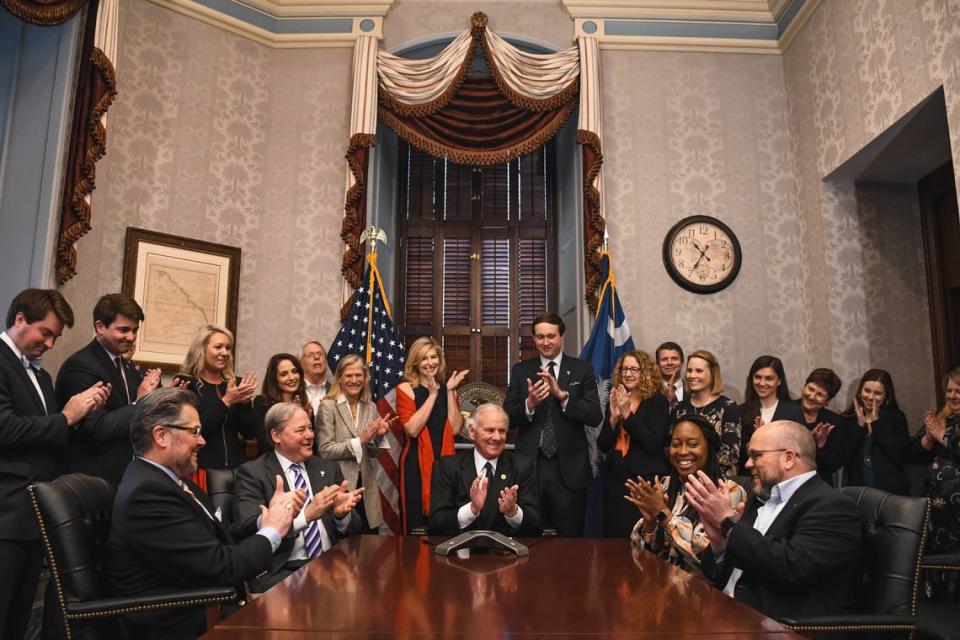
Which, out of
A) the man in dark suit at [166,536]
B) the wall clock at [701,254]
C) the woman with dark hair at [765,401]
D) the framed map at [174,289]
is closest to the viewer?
the man in dark suit at [166,536]

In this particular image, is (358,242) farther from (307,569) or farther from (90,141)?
(307,569)

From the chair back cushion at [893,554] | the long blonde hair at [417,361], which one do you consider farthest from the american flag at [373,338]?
the chair back cushion at [893,554]

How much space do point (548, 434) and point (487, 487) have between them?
1124mm

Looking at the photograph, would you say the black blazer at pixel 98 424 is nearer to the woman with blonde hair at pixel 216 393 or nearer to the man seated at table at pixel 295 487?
the woman with blonde hair at pixel 216 393

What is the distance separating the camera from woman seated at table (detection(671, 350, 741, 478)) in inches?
166

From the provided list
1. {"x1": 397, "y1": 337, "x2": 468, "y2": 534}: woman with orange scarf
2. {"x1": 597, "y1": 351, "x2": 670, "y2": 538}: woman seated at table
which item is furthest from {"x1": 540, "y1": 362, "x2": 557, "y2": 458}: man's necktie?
{"x1": 397, "y1": 337, "x2": 468, "y2": 534}: woman with orange scarf

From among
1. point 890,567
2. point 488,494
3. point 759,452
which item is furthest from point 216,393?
point 890,567

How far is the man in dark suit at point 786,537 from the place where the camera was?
231 cm

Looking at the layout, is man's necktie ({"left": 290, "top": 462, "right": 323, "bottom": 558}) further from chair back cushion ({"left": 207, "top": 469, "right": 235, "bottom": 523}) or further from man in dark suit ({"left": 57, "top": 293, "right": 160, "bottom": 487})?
man in dark suit ({"left": 57, "top": 293, "right": 160, "bottom": 487})

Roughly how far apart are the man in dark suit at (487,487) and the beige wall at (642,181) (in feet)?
9.75

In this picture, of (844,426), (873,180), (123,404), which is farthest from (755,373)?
(123,404)

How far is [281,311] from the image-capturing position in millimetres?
6250

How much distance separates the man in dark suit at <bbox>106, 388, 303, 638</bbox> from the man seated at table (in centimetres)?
45

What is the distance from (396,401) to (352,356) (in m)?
0.39
